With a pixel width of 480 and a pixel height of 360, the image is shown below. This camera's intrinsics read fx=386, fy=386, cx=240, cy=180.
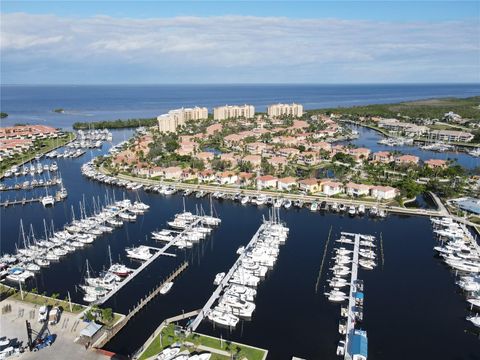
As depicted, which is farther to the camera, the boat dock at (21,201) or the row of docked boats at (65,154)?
the row of docked boats at (65,154)

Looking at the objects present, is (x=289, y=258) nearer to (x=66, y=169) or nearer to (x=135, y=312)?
(x=135, y=312)

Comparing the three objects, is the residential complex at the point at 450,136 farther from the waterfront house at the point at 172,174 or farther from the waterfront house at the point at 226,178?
the waterfront house at the point at 172,174

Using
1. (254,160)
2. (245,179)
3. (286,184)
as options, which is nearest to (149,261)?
(286,184)

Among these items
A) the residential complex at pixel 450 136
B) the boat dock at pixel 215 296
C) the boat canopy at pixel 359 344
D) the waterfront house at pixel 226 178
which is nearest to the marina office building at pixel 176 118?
the waterfront house at pixel 226 178

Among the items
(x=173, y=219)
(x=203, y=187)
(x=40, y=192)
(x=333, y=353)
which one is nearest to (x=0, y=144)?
(x=40, y=192)

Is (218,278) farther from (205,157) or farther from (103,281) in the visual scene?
(205,157)

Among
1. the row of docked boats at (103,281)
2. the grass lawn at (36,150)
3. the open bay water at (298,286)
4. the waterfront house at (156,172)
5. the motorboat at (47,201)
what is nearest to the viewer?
the open bay water at (298,286)
